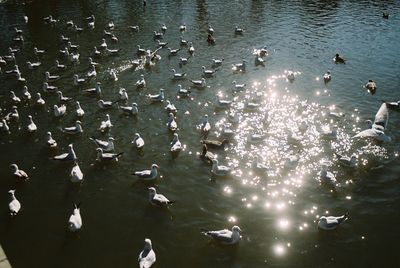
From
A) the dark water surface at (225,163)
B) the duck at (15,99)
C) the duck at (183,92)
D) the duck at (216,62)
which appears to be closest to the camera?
the dark water surface at (225,163)

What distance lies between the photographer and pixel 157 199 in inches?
733

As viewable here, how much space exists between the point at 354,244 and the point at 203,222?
251 inches

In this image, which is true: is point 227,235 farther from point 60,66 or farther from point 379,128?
point 60,66

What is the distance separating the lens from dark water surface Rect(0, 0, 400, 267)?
16.6 metres

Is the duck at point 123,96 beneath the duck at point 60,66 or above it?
beneath

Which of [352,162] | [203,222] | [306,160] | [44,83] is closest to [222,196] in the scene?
[203,222]

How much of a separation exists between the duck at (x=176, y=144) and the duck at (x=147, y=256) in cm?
752

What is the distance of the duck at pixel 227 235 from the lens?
16.6 meters

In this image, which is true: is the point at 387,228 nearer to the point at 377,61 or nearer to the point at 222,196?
the point at 222,196

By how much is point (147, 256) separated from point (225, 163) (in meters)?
7.85

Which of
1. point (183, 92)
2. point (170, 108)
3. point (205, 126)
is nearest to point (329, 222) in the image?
point (205, 126)

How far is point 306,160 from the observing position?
21.9 m

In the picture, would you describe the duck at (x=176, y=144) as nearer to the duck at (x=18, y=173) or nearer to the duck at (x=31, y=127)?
the duck at (x=18, y=173)

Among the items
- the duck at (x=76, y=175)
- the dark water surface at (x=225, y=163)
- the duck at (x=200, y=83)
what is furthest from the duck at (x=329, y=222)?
the duck at (x=200, y=83)
